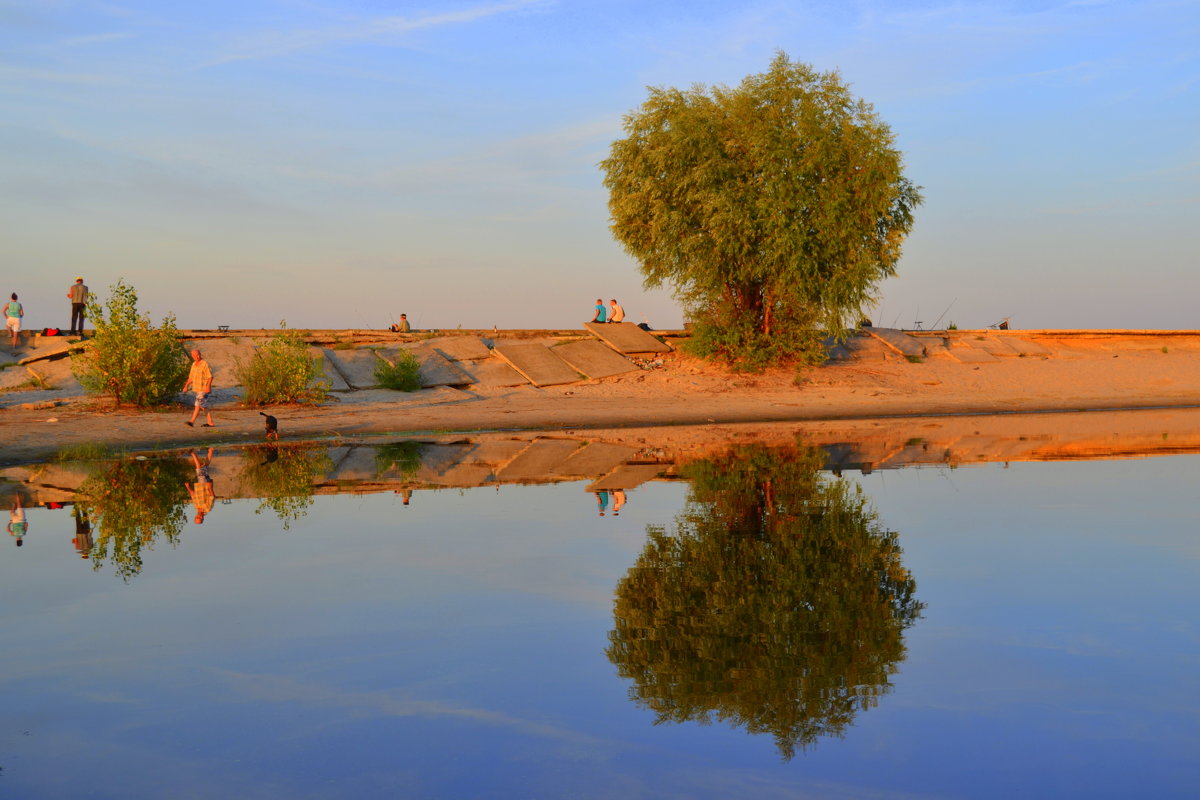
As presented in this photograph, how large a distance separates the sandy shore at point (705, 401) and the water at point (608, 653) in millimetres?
10745

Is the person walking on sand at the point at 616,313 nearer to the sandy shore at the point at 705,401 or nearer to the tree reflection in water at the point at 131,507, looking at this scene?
the sandy shore at the point at 705,401

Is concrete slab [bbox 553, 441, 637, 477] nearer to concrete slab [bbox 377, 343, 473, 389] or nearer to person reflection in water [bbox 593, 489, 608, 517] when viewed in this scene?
person reflection in water [bbox 593, 489, 608, 517]

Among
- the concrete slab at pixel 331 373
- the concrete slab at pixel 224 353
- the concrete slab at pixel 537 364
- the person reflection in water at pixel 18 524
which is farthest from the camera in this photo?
the concrete slab at pixel 537 364

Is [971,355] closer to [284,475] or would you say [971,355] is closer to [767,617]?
[284,475]

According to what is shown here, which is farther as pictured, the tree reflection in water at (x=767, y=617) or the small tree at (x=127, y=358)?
the small tree at (x=127, y=358)

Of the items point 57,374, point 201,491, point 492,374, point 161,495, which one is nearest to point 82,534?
point 161,495

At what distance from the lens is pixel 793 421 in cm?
2733

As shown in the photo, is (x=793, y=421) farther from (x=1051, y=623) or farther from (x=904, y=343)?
(x=1051, y=623)

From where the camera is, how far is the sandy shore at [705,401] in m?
23.1

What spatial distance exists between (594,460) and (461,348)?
58.3 feet

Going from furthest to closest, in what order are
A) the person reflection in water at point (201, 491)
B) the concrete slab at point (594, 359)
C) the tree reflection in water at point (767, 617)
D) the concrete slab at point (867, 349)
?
the concrete slab at point (867, 349)
the concrete slab at point (594, 359)
the person reflection in water at point (201, 491)
the tree reflection in water at point (767, 617)

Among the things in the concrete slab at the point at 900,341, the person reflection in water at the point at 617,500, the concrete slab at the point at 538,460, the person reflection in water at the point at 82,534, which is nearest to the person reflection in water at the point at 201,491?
the person reflection in water at the point at 82,534

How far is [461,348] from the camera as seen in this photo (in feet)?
117

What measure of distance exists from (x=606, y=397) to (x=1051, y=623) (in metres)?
23.8
